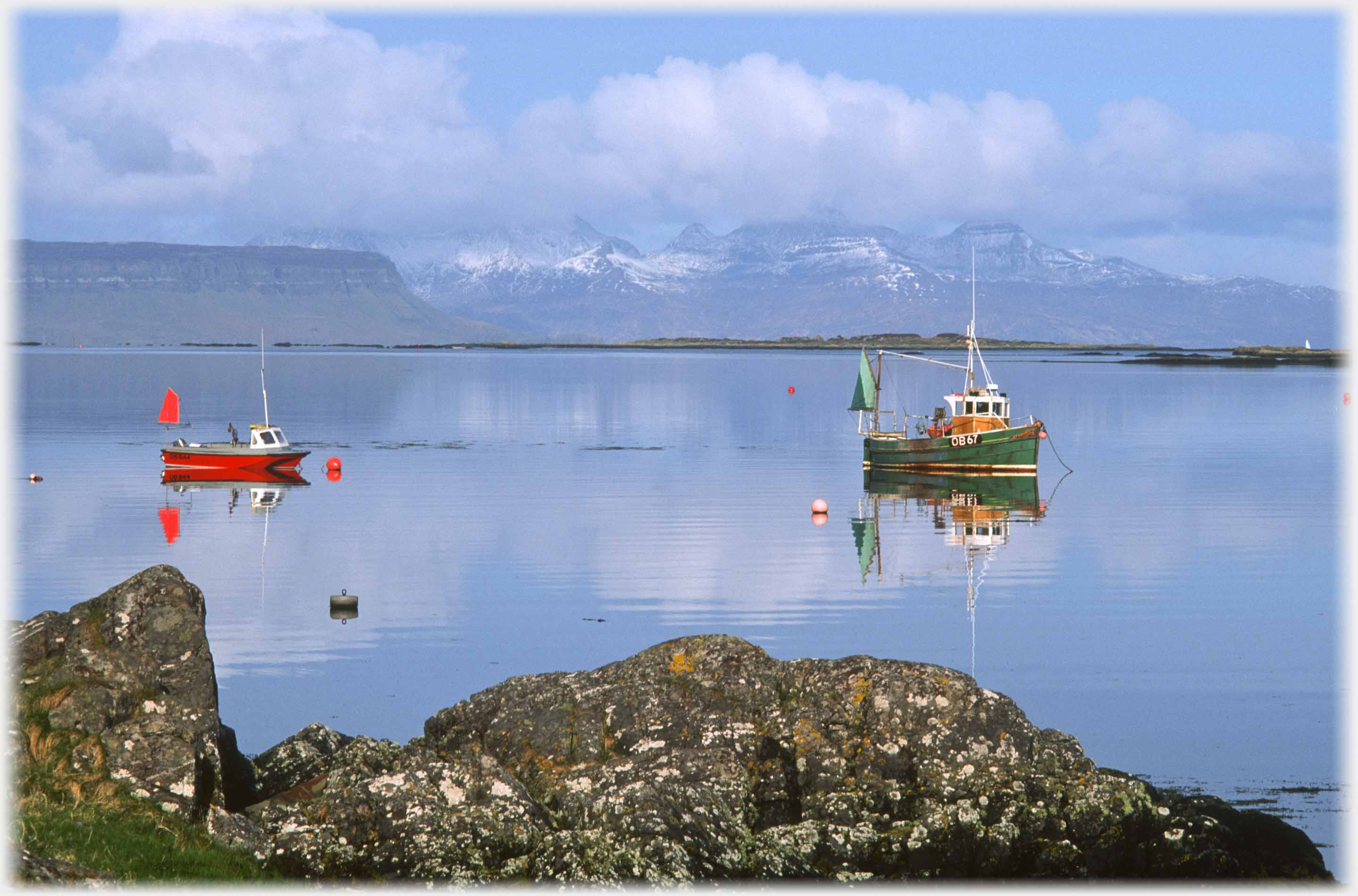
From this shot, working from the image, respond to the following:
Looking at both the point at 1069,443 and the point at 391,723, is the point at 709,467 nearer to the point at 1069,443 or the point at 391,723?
the point at 1069,443

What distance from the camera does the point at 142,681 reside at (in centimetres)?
1616

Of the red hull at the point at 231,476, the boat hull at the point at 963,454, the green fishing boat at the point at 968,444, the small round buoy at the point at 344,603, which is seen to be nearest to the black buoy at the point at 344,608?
the small round buoy at the point at 344,603

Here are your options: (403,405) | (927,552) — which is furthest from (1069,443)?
(403,405)

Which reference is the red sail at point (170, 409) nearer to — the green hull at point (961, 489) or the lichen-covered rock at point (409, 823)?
the green hull at point (961, 489)

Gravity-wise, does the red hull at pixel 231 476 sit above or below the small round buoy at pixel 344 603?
above

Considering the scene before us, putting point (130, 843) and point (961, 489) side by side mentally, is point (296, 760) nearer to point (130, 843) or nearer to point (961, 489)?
point (130, 843)

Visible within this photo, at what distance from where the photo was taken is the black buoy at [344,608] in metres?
31.0

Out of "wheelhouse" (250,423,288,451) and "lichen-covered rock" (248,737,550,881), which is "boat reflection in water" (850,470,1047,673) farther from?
"wheelhouse" (250,423,288,451)

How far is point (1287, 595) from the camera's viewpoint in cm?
3512

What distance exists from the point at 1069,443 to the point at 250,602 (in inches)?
2429

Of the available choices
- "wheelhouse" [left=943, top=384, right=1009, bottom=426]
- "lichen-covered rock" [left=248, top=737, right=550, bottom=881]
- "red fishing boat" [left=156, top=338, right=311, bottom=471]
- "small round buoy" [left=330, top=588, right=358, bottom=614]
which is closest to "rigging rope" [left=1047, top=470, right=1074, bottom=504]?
"wheelhouse" [left=943, top=384, right=1009, bottom=426]

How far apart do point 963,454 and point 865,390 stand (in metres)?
12.3

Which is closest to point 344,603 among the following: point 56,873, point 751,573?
point 751,573

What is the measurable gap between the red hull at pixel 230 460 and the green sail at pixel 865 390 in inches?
1087
